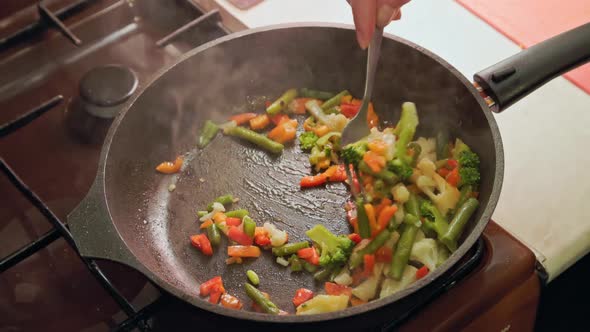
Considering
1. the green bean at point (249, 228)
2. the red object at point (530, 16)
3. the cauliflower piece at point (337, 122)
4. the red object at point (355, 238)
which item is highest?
the red object at point (530, 16)

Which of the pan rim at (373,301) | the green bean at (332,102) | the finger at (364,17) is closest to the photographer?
the pan rim at (373,301)

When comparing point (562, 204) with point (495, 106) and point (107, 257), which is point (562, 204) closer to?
point (495, 106)

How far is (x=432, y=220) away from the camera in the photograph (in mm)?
1398

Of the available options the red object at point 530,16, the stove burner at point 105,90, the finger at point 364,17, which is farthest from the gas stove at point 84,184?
the red object at point 530,16

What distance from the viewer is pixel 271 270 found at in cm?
141

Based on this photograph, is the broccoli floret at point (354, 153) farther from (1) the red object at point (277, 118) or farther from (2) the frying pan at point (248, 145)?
(1) the red object at point (277, 118)

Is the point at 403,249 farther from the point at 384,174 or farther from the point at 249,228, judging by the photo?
the point at 249,228

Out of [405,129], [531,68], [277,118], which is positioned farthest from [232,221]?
[531,68]

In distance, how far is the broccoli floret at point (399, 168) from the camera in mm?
1442

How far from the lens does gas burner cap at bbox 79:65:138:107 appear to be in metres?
1.59

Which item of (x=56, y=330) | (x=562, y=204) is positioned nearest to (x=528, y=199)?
(x=562, y=204)

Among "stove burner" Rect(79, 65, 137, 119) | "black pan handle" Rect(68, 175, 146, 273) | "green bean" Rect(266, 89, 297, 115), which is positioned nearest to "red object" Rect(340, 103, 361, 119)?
"green bean" Rect(266, 89, 297, 115)

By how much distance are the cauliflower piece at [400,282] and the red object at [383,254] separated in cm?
5

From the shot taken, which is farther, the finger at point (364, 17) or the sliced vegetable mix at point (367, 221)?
the sliced vegetable mix at point (367, 221)
